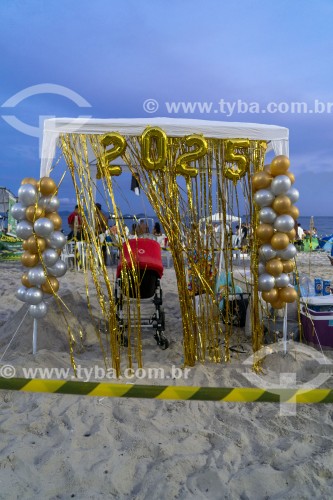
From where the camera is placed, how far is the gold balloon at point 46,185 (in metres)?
3.48

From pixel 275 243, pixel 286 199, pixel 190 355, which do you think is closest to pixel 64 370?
pixel 190 355

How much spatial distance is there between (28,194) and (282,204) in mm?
2198

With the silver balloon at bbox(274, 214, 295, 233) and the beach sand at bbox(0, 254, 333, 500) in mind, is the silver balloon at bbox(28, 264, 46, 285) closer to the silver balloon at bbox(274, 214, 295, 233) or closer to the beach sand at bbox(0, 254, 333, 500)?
the beach sand at bbox(0, 254, 333, 500)

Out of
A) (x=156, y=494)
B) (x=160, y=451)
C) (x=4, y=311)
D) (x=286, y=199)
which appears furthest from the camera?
(x=4, y=311)

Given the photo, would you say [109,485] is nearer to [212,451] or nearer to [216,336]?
[212,451]

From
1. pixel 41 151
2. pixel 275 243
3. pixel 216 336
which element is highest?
pixel 41 151

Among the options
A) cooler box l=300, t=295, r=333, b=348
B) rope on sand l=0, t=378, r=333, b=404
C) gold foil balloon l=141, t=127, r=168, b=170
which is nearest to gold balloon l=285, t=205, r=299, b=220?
cooler box l=300, t=295, r=333, b=348

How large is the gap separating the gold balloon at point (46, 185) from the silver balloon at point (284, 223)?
2.00 m

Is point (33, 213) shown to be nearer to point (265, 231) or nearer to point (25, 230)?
point (25, 230)

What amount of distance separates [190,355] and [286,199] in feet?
5.39

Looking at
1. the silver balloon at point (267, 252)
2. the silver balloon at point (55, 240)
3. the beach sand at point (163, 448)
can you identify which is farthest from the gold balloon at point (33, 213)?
the silver balloon at point (267, 252)

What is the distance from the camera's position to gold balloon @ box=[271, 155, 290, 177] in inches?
135

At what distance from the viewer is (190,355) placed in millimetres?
3672

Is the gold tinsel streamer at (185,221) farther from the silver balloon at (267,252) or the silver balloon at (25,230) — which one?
the silver balloon at (25,230)
